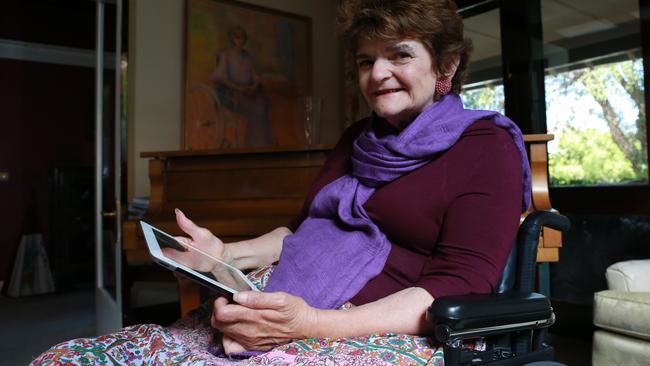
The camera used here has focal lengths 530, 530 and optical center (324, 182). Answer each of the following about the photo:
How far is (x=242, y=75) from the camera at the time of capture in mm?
3887

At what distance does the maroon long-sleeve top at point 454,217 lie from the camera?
0.93 meters

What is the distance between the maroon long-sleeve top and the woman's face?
0.48 ft

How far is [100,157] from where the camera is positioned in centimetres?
333

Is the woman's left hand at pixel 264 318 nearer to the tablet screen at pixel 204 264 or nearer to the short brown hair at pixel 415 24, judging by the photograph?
the tablet screen at pixel 204 264

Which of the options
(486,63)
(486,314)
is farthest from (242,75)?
(486,314)

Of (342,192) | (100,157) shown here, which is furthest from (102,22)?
(342,192)

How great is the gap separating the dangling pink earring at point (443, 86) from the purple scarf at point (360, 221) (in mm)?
29

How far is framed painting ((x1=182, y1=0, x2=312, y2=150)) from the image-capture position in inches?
145

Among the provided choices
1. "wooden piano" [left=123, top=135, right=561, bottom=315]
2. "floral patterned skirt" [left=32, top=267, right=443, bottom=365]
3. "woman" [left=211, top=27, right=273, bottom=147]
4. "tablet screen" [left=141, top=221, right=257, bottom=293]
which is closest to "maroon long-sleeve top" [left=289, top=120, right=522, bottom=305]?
"floral patterned skirt" [left=32, top=267, right=443, bottom=365]

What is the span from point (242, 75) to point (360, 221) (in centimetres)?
300

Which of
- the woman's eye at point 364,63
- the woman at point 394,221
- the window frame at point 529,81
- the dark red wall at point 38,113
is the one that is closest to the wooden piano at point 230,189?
the woman at point 394,221

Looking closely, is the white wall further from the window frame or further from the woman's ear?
the woman's ear

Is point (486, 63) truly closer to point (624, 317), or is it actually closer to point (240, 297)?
point (624, 317)

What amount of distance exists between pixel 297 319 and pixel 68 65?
608 centimetres
